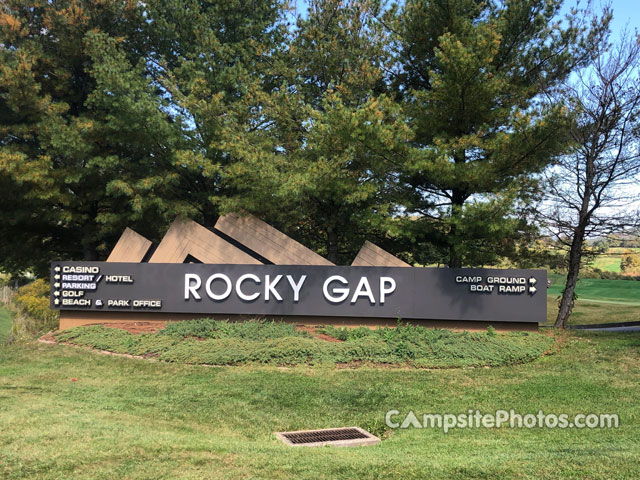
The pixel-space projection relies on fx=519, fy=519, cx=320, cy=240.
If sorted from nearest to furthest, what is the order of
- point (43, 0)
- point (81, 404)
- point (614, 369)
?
point (81, 404)
point (614, 369)
point (43, 0)

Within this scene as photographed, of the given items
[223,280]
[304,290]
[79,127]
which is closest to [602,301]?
[304,290]

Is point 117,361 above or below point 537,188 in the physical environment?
below

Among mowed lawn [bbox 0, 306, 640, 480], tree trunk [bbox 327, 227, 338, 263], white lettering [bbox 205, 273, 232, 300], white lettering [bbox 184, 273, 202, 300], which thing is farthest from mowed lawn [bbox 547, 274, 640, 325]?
white lettering [bbox 184, 273, 202, 300]

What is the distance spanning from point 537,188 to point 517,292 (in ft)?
11.9

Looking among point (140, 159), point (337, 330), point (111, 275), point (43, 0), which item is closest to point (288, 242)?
point (337, 330)

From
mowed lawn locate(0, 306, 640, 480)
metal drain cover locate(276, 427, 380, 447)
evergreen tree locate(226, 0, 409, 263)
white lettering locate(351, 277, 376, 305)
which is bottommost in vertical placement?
metal drain cover locate(276, 427, 380, 447)

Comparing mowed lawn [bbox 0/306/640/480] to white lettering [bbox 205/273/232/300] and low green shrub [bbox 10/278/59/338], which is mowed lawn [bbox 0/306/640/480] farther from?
low green shrub [bbox 10/278/59/338]

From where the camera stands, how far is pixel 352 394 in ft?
28.8

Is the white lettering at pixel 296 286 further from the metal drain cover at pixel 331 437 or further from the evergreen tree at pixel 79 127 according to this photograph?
the metal drain cover at pixel 331 437

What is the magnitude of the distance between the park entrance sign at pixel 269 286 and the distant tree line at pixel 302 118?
1.35 meters

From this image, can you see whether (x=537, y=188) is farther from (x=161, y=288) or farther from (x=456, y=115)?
(x=161, y=288)

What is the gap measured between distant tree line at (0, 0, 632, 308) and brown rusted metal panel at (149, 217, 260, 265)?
1478 mm

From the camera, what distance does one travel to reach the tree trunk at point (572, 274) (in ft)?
51.4

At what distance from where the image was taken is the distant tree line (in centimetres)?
1382
